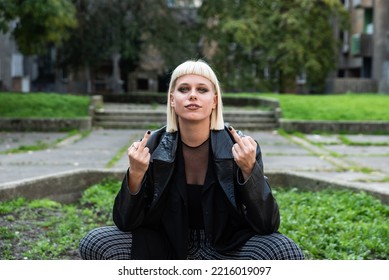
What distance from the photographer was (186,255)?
3561 mm

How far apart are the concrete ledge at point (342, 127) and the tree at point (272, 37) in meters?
12.3

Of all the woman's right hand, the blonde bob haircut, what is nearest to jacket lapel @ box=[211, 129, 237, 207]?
the blonde bob haircut

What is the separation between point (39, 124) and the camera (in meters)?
17.8

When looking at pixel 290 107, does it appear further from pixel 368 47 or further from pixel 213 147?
pixel 368 47

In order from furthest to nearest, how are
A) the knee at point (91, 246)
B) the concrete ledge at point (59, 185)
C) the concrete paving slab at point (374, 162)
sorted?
the concrete paving slab at point (374, 162) < the concrete ledge at point (59, 185) < the knee at point (91, 246)

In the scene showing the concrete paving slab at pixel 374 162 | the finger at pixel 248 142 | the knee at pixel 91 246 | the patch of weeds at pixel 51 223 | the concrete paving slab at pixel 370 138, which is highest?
the finger at pixel 248 142

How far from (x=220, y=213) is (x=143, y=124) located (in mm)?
15249

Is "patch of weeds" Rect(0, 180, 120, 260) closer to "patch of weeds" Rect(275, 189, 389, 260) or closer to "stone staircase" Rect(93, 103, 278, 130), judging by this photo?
"patch of weeds" Rect(275, 189, 389, 260)

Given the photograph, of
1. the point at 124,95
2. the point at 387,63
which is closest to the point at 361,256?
the point at 124,95

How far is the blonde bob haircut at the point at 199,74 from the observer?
11.3 ft

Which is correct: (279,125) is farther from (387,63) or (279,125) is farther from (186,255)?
(387,63)

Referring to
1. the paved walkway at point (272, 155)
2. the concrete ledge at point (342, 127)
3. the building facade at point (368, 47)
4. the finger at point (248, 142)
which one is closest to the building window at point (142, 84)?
the building facade at point (368, 47)

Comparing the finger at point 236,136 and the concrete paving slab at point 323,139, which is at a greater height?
the finger at point 236,136

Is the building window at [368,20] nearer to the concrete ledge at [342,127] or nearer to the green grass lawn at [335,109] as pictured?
the green grass lawn at [335,109]
